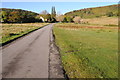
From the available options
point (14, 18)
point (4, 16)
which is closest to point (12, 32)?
point (4, 16)

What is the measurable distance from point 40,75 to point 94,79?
2321 mm

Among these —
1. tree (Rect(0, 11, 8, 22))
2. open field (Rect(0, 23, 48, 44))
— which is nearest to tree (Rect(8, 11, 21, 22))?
tree (Rect(0, 11, 8, 22))

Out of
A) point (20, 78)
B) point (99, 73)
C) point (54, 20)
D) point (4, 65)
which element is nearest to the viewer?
point (20, 78)

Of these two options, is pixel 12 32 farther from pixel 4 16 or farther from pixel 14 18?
pixel 14 18

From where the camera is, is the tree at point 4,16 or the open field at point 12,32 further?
the tree at point 4,16

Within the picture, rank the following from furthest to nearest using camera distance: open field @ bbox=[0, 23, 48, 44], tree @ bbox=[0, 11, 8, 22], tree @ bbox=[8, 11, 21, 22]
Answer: tree @ bbox=[8, 11, 21, 22] < tree @ bbox=[0, 11, 8, 22] < open field @ bbox=[0, 23, 48, 44]

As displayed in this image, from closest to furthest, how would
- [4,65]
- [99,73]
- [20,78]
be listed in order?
[20,78]
[99,73]
[4,65]

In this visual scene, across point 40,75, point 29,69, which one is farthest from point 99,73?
point 29,69

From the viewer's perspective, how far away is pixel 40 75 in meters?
5.66

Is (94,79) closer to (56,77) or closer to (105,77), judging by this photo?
(105,77)

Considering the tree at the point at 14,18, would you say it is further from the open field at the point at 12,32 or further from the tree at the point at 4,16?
the open field at the point at 12,32

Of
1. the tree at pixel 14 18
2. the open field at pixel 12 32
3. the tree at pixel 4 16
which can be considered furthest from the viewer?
the tree at pixel 14 18

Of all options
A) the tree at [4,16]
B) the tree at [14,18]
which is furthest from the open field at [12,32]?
the tree at [14,18]

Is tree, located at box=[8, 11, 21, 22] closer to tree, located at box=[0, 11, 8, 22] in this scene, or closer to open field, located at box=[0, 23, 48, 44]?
tree, located at box=[0, 11, 8, 22]
